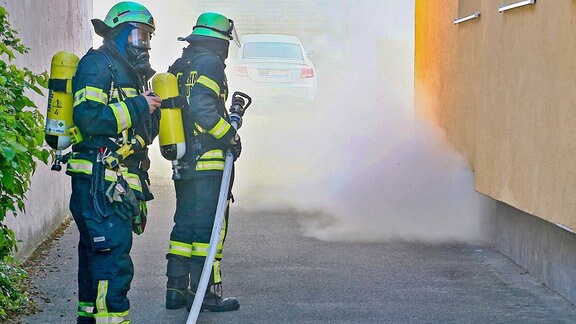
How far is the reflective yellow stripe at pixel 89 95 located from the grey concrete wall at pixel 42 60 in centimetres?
231

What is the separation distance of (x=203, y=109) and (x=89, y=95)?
1388 mm

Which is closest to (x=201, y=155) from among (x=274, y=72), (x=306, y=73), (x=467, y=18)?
(x=467, y=18)

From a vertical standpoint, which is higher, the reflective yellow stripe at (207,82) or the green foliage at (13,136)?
the reflective yellow stripe at (207,82)

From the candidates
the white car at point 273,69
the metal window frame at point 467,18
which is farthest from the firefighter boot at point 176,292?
the white car at point 273,69

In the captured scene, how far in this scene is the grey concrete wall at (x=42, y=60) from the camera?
812cm

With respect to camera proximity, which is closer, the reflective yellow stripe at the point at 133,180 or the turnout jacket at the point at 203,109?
the reflective yellow stripe at the point at 133,180

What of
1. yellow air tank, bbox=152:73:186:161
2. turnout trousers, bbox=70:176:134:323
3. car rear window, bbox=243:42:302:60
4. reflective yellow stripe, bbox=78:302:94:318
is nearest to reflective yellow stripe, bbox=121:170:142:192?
turnout trousers, bbox=70:176:134:323

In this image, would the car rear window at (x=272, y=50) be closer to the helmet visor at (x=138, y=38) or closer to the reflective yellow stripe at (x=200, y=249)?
the reflective yellow stripe at (x=200, y=249)

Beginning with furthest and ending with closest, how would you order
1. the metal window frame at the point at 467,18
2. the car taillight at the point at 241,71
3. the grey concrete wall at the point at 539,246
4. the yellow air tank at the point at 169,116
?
the car taillight at the point at 241,71 → the metal window frame at the point at 467,18 → the grey concrete wall at the point at 539,246 → the yellow air tank at the point at 169,116

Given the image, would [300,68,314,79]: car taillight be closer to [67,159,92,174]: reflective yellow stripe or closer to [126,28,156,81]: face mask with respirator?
[126,28,156,81]: face mask with respirator

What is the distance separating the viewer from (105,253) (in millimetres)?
5441

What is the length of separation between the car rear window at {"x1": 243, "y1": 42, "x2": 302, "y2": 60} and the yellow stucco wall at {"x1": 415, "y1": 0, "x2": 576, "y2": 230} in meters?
9.87

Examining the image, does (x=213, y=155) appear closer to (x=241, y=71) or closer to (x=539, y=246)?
(x=539, y=246)

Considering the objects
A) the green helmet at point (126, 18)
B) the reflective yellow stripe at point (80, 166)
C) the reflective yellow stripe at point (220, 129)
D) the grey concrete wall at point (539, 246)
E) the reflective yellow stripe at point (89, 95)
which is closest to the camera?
the reflective yellow stripe at point (89, 95)
